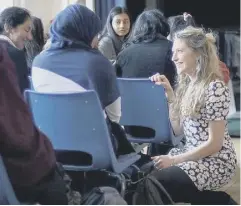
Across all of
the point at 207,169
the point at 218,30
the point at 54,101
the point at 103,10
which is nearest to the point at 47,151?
the point at 54,101

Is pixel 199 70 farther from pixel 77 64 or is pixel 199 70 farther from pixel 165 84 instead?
pixel 77 64

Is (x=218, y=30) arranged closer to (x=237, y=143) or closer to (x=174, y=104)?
(x=237, y=143)

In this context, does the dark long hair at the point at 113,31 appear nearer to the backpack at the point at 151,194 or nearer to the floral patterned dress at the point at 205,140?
the floral patterned dress at the point at 205,140

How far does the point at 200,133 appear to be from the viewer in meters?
2.28

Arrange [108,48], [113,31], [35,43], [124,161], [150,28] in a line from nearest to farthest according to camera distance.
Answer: [124,161] < [150,28] < [35,43] < [108,48] < [113,31]

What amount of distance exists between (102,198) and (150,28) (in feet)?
6.08

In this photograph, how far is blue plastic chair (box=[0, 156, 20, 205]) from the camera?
150cm

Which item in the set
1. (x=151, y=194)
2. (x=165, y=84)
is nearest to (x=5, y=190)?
(x=151, y=194)

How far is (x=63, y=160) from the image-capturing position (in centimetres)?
223

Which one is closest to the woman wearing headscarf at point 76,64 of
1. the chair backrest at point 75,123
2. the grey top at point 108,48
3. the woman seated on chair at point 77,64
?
the woman seated on chair at point 77,64

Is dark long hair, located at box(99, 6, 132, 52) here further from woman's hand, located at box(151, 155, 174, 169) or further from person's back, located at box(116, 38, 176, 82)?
woman's hand, located at box(151, 155, 174, 169)

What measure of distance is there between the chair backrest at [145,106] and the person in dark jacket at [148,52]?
0.52 m

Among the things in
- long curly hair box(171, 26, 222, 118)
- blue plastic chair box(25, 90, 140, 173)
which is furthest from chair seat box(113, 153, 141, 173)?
long curly hair box(171, 26, 222, 118)

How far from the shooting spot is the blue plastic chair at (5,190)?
1.50 m
